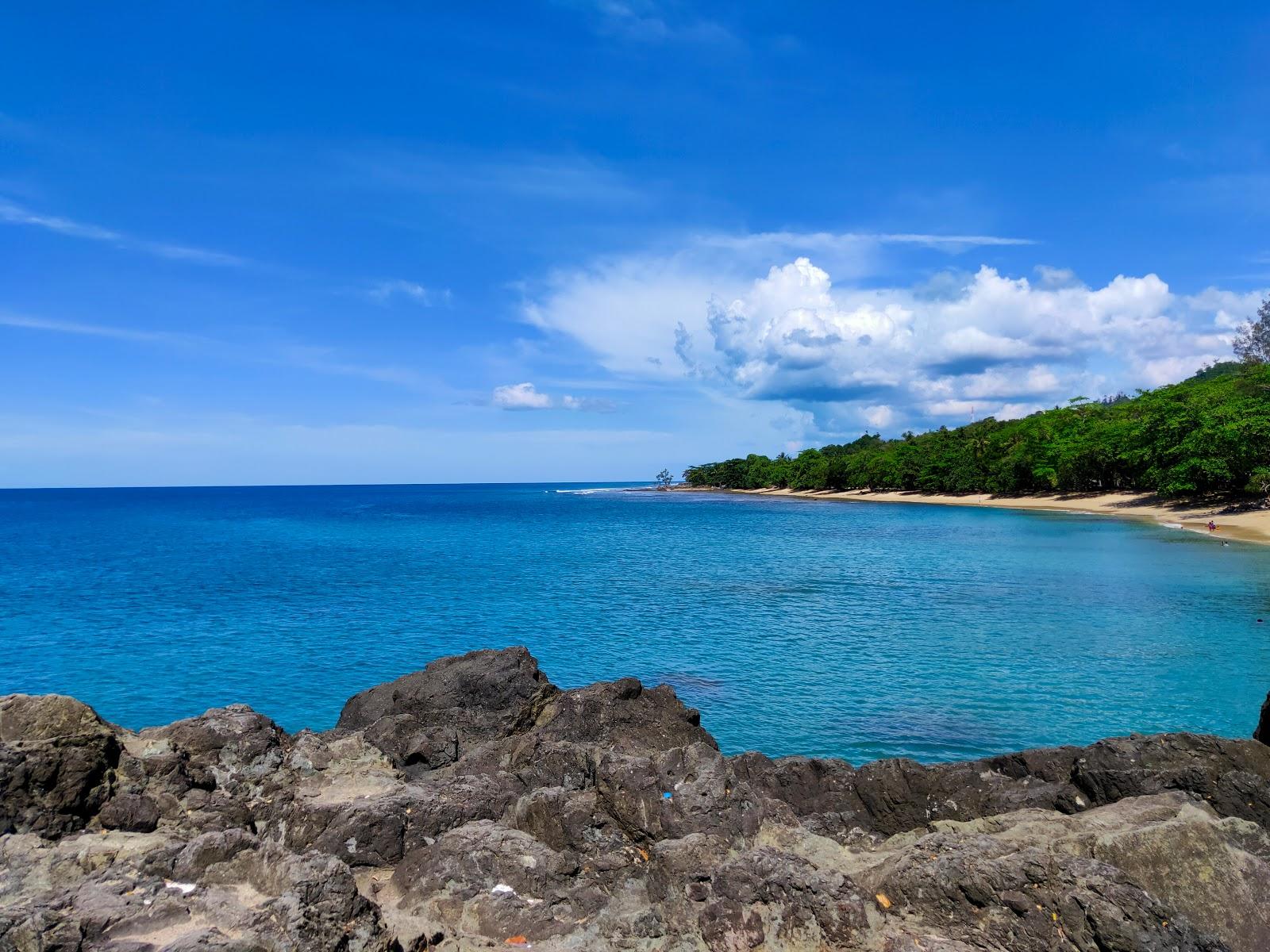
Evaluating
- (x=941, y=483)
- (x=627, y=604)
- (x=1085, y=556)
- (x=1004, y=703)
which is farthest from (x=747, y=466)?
(x=1004, y=703)

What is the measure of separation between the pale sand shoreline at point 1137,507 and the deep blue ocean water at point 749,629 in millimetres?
4935

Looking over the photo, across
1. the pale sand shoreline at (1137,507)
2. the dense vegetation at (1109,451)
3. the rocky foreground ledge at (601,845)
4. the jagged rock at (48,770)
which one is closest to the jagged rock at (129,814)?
the rocky foreground ledge at (601,845)

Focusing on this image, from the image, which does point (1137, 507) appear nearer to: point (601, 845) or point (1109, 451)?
point (1109, 451)

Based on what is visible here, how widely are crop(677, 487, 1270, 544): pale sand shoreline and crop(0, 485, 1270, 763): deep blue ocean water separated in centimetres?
493

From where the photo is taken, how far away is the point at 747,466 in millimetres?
194500

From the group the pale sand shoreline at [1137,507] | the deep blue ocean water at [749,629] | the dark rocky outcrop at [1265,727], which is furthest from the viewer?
the pale sand shoreline at [1137,507]

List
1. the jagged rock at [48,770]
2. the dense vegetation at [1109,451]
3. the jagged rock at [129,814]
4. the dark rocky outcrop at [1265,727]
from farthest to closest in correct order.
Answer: the dense vegetation at [1109,451] < the dark rocky outcrop at [1265,727] < the jagged rock at [129,814] < the jagged rock at [48,770]

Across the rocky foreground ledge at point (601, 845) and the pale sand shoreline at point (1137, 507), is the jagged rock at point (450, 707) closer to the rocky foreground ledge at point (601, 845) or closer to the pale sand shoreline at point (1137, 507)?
the rocky foreground ledge at point (601, 845)

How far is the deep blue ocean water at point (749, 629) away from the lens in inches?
738

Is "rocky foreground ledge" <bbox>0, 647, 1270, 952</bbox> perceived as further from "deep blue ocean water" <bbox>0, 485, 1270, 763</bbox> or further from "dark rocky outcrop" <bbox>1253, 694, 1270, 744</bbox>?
"deep blue ocean water" <bbox>0, 485, 1270, 763</bbox>

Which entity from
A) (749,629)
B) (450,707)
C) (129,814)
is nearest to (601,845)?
(129,814)

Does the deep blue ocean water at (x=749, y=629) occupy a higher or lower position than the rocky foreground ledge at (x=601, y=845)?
lower

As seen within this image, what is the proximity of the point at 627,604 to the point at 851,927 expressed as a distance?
27.6 meters

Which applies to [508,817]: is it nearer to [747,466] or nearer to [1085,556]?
[1085,556]
